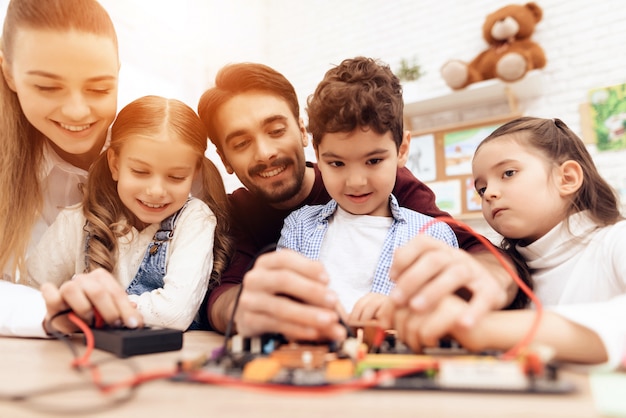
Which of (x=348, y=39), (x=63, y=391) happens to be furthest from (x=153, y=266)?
(x=348, y=39)

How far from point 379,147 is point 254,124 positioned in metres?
0.32

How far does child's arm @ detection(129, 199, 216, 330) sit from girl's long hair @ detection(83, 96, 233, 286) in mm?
73

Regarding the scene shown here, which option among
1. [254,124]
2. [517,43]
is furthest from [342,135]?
[517,43]

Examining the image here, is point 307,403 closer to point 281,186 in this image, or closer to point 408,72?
point 281,186

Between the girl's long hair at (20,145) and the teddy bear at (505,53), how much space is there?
2.12 m

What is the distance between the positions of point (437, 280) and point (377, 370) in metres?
0.14

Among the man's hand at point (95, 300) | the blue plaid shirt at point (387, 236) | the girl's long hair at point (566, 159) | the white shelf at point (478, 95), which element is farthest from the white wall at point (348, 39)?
the girl's long hair at point (566, 159)

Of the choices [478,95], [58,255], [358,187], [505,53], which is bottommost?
[58,255]

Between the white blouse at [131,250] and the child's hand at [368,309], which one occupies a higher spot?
the white blouse at [131,250]

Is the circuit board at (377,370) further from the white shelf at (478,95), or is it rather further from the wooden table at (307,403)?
the white shelf at (478,95)

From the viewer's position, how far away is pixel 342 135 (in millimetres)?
907

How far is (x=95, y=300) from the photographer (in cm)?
65

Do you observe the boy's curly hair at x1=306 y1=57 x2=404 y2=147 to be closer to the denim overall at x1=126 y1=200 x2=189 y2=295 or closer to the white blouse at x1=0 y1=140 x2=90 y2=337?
the denim overall at x1=126 y1=200 x2=189 y2=295

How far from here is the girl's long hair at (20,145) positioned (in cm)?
88
